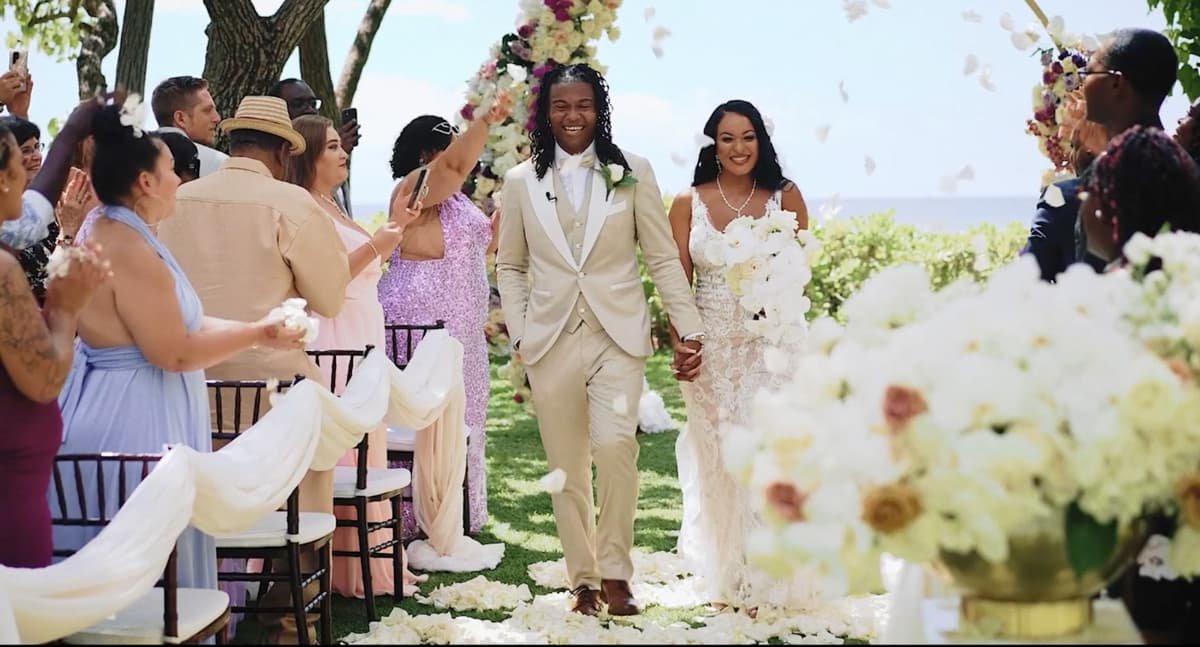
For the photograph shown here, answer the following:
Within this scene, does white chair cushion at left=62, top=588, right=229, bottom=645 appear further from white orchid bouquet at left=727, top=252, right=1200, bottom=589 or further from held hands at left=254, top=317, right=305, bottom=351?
white orchid bouquet at left=727, top=252, right=1200, bottom=589

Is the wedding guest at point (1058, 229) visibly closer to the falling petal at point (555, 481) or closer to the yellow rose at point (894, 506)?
the falling petal at point (555, 481)

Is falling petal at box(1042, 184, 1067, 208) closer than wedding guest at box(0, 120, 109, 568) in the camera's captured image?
No

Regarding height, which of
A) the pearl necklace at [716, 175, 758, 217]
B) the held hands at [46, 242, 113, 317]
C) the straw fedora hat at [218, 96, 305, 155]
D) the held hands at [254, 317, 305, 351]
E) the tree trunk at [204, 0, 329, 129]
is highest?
the tree trunk at [204, 0, 329, 129]

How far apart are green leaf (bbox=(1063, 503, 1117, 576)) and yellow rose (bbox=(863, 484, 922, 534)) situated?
26 centimetres

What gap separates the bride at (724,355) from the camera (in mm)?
5930

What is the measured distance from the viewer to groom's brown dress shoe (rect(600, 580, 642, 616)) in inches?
227

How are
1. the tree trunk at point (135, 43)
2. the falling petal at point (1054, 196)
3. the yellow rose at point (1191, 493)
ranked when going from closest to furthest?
the yellow rose at point (1191, 493) → the falling petal at point (1054, 196) → the tree trunk at point (135, 43)

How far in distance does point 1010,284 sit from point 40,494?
2481 mm

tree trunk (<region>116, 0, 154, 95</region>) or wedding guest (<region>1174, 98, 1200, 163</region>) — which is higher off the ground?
tree trunk (<region>116, 0, 154, 95</region>)

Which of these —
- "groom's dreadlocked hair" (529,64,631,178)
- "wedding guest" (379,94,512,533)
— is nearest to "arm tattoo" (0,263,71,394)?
"groom's dreadlocked hair" (529,64,631,178)

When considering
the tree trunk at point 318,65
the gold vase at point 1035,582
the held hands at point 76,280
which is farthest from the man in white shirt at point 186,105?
the tree trunk at point 318,65

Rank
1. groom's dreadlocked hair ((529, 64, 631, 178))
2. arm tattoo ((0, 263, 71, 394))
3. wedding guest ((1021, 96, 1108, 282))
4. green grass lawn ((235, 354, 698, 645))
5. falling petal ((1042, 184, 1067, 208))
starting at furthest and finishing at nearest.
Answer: green grass lawn ((235, 354, 698, 645)) → groom's dreadlocked hair ((529, 64, 631, 178)) → wedding guest ((1021, 96, 1108, 282)) → falling petal ((1042, 184, 1067, 208)) → arm tattoo ((0, 263, 71, 394))

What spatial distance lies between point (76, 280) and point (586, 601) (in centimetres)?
294

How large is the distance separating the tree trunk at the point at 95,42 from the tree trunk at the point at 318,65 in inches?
73.8
